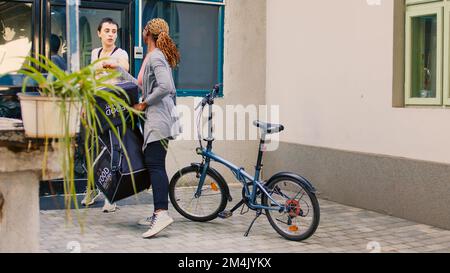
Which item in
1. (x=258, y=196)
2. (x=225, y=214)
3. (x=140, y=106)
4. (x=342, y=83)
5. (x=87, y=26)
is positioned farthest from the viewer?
(x=87, y=26)

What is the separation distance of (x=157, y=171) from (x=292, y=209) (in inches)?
52.1

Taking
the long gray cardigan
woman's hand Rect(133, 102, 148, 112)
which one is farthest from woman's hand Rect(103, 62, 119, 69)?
woman's hand Rect(133, 102, 148, 112)

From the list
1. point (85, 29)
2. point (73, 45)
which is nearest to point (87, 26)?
point (85, 29)

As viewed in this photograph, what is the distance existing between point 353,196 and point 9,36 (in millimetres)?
4688

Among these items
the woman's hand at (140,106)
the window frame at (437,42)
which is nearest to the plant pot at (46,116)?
the woman's hand at (140,106)

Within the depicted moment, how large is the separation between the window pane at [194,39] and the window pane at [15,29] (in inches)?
70.6

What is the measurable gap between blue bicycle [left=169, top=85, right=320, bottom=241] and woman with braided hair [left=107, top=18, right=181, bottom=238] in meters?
0.36

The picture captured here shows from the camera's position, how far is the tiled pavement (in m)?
6.06

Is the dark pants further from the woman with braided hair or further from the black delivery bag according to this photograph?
the black delivery bag

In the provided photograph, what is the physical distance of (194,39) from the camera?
9859mm

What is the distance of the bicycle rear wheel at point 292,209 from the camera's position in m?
6.16

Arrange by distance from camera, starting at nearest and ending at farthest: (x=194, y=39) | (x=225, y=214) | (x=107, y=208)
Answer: (x=225, y=214)
(x=107, y=208)
(x=194, y=39)

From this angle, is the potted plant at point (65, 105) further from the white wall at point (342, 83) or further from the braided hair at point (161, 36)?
the white wall at point (342, 83)

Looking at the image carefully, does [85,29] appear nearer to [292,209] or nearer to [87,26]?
[87,26]
